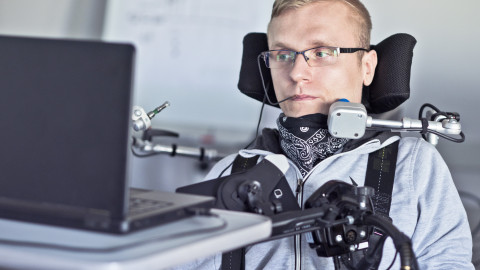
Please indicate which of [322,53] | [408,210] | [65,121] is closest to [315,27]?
[322,53]

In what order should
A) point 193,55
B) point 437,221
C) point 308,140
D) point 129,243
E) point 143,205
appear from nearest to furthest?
point 129,243
point 143,205
point 437,221
point 308,140
point 193,55

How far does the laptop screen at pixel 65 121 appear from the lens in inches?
29.4

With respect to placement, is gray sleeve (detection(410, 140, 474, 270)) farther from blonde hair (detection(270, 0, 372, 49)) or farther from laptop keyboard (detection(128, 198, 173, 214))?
laptop keyboard (detection(128, 198, 173, 214))

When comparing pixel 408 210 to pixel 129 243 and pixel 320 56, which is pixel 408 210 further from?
pixel 129 243

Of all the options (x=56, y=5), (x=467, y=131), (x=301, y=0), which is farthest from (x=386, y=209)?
(x=56, y=5)

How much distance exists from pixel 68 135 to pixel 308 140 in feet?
2.84

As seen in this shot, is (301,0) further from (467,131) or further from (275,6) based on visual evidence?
(467,131)

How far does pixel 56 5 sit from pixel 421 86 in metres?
1.76

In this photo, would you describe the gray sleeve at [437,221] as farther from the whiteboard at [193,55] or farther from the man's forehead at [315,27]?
the whiteboard at [193,55]

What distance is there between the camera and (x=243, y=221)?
0.88 m

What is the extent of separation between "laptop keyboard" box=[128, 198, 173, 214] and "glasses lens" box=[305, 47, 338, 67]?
2.57 feet

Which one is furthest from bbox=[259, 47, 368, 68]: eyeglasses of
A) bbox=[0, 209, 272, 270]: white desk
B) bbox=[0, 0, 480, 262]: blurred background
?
bbox=[0, 209, 272, 270]: white desk

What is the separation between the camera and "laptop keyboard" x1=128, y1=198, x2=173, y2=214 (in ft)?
2.70

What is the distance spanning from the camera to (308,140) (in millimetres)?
1556
